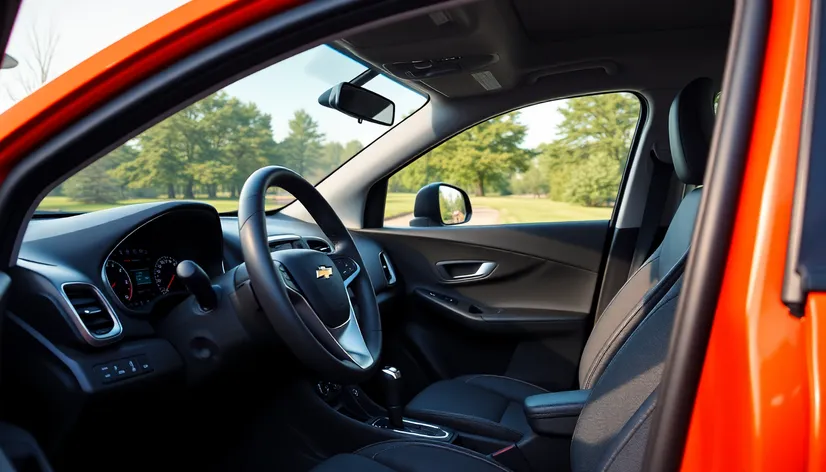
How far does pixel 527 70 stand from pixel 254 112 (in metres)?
1.23

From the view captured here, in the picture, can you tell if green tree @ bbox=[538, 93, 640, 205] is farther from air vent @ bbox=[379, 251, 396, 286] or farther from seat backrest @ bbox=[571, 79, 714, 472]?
seat backrest @ bbox=[571, 79, 714, 472]

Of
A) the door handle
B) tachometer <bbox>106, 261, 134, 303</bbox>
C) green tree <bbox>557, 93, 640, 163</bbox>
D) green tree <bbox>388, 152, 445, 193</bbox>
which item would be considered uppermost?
green tree <bbox>557, 93, 640, 163</bbox>

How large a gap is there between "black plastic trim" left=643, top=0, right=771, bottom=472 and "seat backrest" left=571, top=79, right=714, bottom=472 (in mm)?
265

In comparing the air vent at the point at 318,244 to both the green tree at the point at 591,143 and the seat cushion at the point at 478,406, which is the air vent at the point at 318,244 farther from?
the green tree at the point at 591,143

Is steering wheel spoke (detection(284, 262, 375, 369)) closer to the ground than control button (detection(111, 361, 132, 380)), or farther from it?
farther from it

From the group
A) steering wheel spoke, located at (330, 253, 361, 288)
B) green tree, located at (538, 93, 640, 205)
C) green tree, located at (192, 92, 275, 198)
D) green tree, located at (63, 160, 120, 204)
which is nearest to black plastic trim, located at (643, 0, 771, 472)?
steering wheel spoke, located at (330, 253, 361, 288)

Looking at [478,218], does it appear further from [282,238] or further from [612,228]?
[282,238]

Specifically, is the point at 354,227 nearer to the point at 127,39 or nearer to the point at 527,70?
the point at 527,70

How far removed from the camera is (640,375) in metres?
1.30

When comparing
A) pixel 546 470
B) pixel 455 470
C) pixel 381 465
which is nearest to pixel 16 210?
pixel 381 465

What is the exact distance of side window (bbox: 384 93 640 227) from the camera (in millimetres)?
2865

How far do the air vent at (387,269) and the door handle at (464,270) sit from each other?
27 centimetres

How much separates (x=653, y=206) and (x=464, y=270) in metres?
0.93

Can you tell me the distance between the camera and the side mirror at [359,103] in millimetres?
2441
